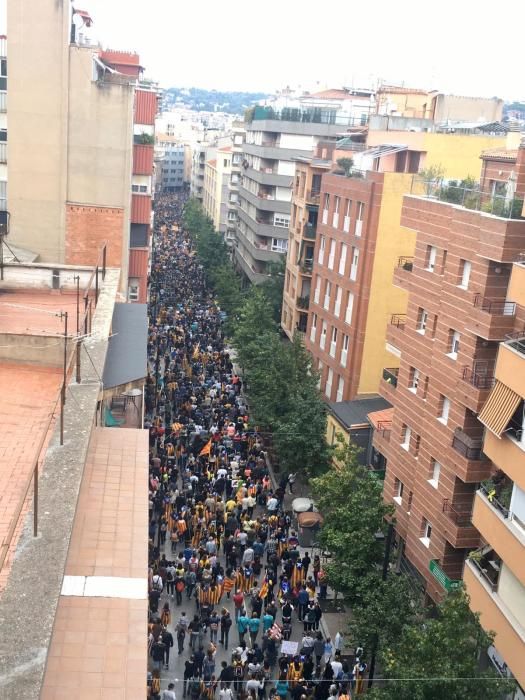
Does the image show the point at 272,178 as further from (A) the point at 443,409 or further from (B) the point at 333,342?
(A) the point at 443,409

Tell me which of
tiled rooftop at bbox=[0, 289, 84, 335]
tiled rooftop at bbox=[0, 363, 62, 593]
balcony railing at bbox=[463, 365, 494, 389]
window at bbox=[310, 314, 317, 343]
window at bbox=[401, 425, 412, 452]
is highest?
tiled rooftop at bbox=[0, 289, 84, 335]

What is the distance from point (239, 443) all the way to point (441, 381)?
41.5 feet

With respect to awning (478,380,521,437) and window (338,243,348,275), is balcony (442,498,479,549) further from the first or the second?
window (338,243,348,275)

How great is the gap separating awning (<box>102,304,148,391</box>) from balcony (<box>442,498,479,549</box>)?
8694mm

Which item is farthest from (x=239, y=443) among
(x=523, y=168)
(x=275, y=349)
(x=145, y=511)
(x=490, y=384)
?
(x=145, y=511)

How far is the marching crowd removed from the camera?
18500 mm

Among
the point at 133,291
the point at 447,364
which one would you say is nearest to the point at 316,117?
the point at 133,291

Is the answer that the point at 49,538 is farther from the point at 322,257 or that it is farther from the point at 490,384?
the point at 322,257

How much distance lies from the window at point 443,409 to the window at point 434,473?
3.91 feet

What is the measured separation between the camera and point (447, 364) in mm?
21844

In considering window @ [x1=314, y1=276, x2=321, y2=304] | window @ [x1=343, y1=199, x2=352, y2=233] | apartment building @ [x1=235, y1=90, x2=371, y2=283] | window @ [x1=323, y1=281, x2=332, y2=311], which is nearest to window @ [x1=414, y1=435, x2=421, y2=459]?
window @ [x1=343, y1=199, x2=352, y2=233]

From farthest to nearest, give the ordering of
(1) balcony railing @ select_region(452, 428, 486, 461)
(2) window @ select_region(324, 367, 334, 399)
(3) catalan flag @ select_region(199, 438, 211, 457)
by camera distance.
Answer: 1. (2) window @ select_region(324, 367, 334, 399)
2. (3) catalan flag @ select_region(199, 438, 211, 457)
3. (1) balcony railing @ select_region(452, 428, 486, 461)

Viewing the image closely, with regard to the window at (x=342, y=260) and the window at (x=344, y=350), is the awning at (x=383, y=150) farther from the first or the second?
the window at (x=344, y=350)

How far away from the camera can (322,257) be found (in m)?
40.7
